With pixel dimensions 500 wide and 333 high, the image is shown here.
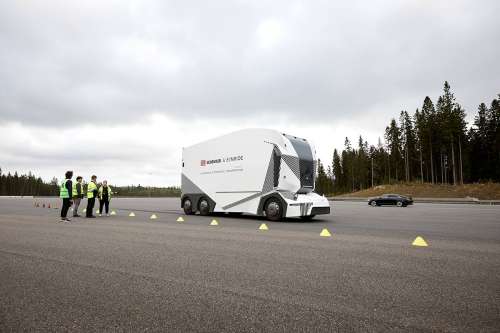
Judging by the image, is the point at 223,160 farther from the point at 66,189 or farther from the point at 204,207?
the point at 66,189

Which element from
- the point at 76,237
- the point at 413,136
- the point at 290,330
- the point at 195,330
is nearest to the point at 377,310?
the point at 290,330

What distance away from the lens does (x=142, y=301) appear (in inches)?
141

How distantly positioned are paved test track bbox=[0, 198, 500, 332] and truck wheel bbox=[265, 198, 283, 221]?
6.36 meters

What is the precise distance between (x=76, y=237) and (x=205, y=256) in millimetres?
4513

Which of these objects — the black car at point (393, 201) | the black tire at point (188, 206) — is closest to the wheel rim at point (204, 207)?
the black tire at point (188, 206)

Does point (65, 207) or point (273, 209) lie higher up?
point (65, 207)

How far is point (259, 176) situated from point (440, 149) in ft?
221

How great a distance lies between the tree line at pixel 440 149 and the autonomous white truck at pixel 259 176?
53938mm

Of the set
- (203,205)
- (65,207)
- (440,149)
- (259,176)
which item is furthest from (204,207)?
(440,149)

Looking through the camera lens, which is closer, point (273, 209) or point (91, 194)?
point (273, 209)

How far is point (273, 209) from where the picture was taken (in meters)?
14.1

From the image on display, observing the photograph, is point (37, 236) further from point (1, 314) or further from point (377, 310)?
point (377, 310)

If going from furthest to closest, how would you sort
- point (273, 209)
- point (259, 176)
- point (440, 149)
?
1. point (440, 149)
2. point (259, 176)
3. point (273, 209)

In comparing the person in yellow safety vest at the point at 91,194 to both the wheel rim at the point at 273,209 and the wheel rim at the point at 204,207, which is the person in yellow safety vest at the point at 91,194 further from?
the wheel rim at the point at 273,209
